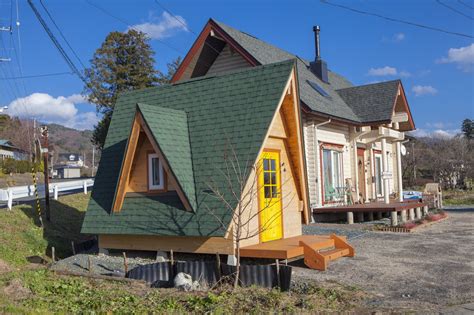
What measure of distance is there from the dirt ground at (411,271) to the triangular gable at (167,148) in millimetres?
3142

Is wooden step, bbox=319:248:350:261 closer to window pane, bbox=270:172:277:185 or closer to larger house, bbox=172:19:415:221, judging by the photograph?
window pane, bbox=270:172:277:185

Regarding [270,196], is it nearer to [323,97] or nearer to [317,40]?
[323,97]

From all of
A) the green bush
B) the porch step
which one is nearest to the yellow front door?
the porch step

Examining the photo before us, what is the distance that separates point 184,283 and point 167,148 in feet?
11.7

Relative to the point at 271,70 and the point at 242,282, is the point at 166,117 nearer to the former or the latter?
the point at 271,70

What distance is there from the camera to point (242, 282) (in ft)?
28.2

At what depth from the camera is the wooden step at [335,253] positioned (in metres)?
10.6

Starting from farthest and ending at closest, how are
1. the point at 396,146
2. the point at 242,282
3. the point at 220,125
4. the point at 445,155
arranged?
the point at 445,155, the point at 396,146, the point at 220,125, the point at 242,282

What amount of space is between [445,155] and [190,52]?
104 feet

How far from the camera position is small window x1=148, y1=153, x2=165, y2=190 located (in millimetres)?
11953

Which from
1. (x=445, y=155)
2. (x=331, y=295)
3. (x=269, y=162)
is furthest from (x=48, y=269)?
(x=445, y=155)

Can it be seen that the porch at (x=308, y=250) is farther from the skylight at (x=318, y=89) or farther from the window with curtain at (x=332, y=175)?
the skylight at (x=318, y=89)

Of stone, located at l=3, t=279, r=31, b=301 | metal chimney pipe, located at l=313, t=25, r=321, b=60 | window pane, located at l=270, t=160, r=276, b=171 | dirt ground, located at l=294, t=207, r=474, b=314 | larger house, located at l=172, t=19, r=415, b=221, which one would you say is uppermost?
metal chimney pipe, located at l=313, t=25, r=321, b=60

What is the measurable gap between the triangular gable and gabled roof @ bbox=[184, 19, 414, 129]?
21.9 feet
